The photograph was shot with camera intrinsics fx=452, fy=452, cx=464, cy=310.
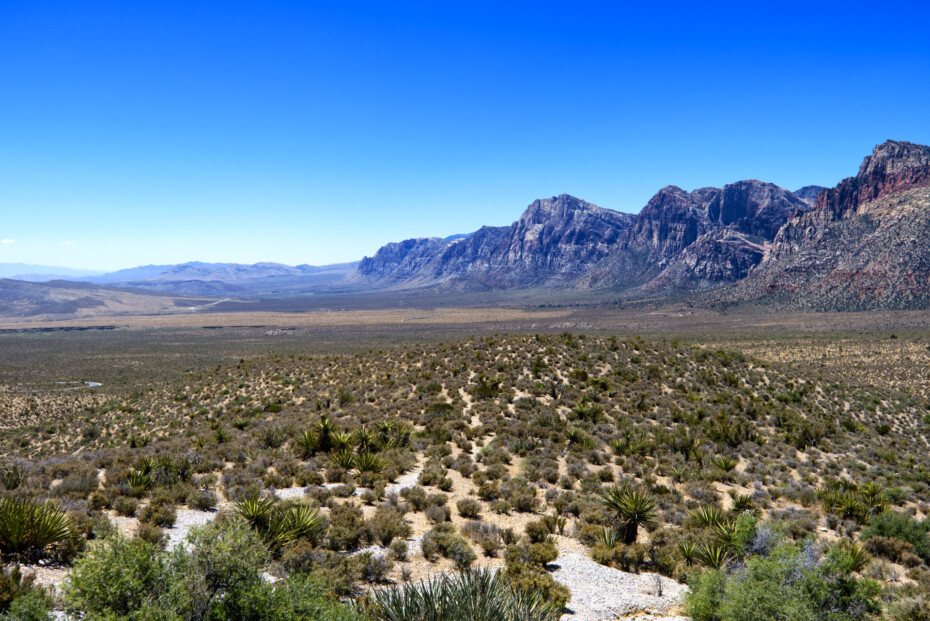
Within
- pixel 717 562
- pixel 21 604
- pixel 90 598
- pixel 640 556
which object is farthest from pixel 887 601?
pixel 21 604

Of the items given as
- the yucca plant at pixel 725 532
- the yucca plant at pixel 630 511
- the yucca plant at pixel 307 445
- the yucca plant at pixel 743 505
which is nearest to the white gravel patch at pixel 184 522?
the yucca plant at pixel 307 445

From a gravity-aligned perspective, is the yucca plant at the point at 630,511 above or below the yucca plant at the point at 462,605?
below

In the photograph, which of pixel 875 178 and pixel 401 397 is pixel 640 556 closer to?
pixel 401 397

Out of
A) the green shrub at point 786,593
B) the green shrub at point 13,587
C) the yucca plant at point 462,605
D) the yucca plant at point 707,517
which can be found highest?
the green shrub at point 13,587

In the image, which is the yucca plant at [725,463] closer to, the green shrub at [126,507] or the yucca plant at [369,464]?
the yucca plant at [369,464]

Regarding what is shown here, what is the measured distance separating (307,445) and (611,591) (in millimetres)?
10979

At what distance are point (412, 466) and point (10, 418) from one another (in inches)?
1328

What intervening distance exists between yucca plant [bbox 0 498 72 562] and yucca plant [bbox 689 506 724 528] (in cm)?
1333

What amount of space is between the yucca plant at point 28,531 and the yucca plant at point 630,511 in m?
11.1

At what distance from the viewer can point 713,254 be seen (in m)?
181

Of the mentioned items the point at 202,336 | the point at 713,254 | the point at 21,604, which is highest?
the point at 713,254

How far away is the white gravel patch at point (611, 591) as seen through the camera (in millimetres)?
7977

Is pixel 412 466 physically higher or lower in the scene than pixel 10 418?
higher

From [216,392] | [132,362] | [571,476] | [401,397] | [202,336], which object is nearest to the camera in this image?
[571,476]
